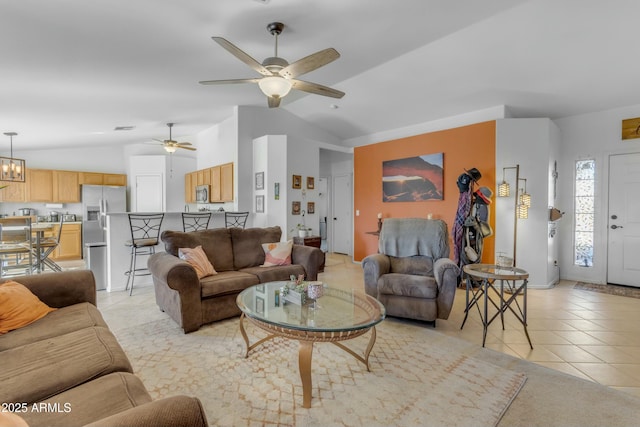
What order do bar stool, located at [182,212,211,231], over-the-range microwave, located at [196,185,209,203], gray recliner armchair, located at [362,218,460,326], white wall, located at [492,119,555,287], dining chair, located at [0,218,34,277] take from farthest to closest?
1. over-the-range microwave, located at [196,185,209,203]
2. bar stool, located at [182,212,211,231]
3. white wall, located at [492,119,555,287]
4. dining chair, located at [0,218,34,277]
5. gray recliner armchair, located at [362,218,460,326]

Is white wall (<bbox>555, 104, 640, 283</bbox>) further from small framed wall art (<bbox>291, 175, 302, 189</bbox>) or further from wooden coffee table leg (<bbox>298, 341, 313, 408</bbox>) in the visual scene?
wooden coffee table leg (<bbox>298, 341, 313, 408</bbox>)

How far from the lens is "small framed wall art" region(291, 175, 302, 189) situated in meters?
5.71

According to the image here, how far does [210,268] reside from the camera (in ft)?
10.7

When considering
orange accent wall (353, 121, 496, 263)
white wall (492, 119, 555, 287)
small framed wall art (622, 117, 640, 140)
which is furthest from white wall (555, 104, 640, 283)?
orange accent wall (353, 121, 496, 263)

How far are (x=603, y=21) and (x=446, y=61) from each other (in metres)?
1.60

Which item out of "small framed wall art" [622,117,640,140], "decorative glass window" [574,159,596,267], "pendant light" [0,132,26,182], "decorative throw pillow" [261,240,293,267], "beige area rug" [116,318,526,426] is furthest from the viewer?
"pendant light" [0,132,26,182]

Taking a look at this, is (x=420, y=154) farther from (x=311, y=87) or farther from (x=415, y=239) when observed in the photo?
(x=311, y=87)

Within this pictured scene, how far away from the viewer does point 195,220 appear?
499 cm

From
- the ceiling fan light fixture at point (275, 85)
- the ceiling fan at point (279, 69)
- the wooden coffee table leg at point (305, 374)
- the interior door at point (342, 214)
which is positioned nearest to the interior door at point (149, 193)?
the interior door at point (342, 214)

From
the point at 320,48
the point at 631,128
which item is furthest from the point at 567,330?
the point at 320,48

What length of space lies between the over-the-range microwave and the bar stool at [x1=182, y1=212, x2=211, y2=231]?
1954mm

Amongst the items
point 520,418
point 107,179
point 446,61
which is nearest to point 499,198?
point 446,61

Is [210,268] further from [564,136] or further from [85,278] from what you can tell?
[564,136]

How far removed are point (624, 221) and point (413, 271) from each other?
3.98 m
